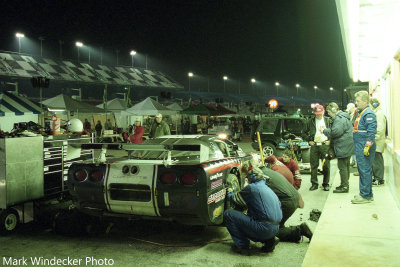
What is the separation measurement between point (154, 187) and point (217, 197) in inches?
33.9

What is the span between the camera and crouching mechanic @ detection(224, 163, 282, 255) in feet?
13.9

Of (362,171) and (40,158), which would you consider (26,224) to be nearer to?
(40,158)

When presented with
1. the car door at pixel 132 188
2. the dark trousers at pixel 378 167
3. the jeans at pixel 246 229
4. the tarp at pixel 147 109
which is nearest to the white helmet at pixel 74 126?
the car door at pixel 132 188

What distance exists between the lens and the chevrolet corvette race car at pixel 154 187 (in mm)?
4523

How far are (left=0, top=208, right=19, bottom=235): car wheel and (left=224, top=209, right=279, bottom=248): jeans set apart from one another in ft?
10.5

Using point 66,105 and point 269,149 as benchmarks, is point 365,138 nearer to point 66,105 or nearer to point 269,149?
point 269,149

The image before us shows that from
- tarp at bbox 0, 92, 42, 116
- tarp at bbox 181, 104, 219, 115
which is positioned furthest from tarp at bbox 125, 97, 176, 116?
tarp at bbox 0, 92, 42, 116

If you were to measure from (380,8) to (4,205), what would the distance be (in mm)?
5660

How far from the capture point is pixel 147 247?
4.77 meters

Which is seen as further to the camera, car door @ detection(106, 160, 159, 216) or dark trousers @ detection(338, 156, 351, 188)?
dark trousers @ detection(338, 156, 351, 188)

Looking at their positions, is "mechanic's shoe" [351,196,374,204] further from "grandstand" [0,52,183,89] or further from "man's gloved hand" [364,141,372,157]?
Answer: "grandstand" [0,52,183,89]

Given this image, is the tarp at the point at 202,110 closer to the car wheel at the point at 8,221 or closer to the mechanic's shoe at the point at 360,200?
the mechanic's shoe at the point at 360,200

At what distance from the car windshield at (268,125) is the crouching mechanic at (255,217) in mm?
10249

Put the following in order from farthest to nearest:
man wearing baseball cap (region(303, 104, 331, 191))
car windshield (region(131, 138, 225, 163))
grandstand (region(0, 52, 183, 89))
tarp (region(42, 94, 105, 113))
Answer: grandstand (region(0, 52, 183, 89)) → tarp (region(42, 94, 105, 113)) → man wearing baseball cap (region(303, 104, 331, 191)) → car windshield (region(131, 138, 225, 163))
